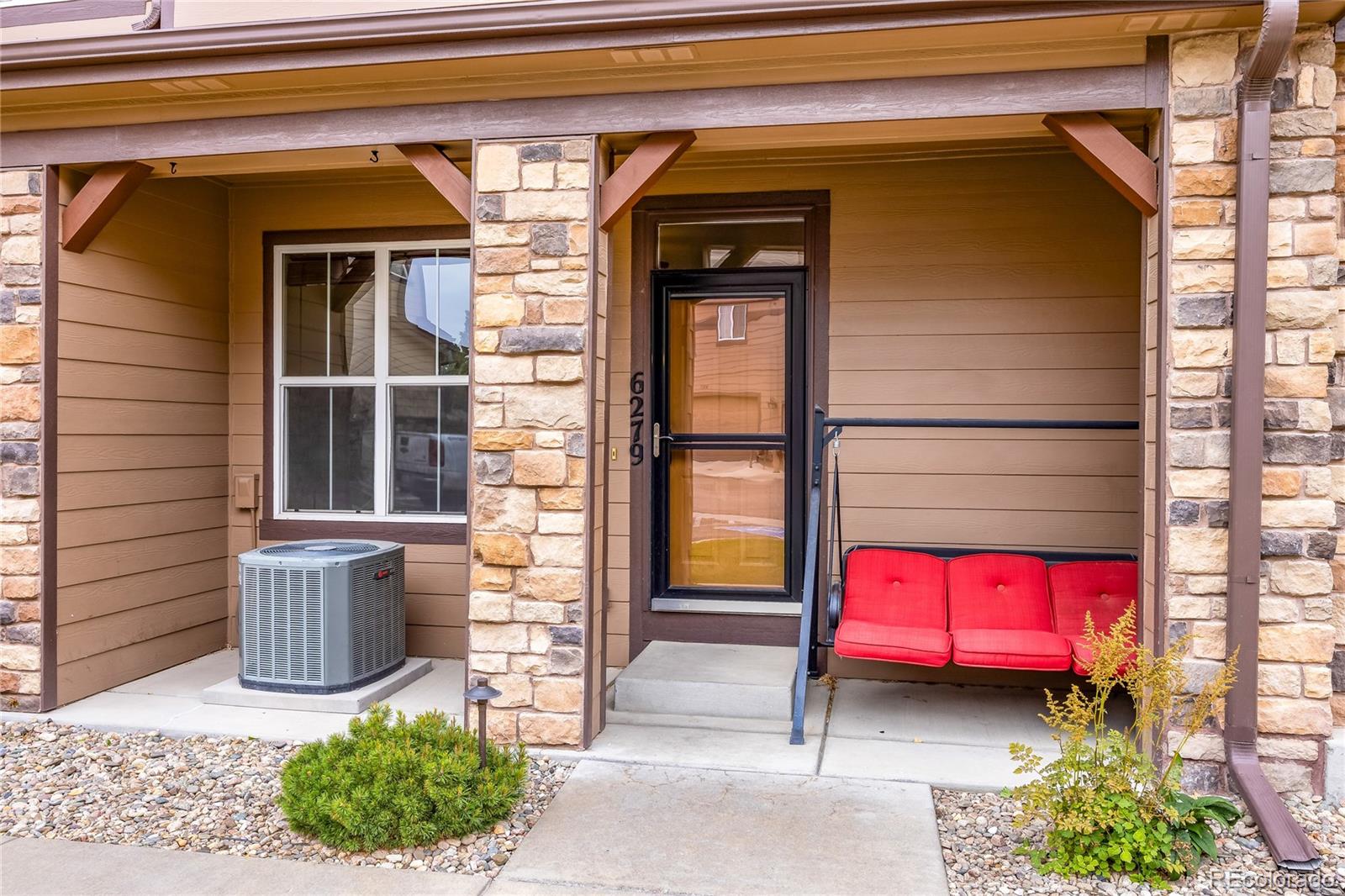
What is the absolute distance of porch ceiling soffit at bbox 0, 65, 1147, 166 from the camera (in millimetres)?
3188

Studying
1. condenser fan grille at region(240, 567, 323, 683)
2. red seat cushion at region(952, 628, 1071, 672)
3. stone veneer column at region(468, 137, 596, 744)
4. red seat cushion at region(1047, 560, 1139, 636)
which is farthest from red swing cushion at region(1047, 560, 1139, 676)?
condenser fan grille at region(240, 567, 323, 683)

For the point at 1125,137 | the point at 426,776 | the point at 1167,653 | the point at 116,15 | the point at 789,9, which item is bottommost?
the point at 426,776

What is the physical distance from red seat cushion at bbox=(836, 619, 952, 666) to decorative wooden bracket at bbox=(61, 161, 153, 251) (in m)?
3.49

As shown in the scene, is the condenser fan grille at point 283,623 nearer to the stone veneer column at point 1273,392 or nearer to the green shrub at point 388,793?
the green shrub at point 388,793

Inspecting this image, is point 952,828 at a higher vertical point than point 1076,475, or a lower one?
lower

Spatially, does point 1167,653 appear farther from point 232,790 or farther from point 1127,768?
point 232,790

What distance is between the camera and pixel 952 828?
115 inches

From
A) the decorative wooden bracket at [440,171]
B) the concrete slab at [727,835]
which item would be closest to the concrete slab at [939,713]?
the concrete slab at [727,835]

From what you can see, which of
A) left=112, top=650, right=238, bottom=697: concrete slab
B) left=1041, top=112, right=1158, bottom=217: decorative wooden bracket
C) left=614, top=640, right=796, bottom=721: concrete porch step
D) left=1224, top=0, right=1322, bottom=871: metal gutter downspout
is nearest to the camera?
left=1224, top=0, right=1322, bottom=871: metal gutter downspout

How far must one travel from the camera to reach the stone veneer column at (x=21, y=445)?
390 centimetres

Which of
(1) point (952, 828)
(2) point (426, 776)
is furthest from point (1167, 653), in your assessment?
(2) point (426, 776)

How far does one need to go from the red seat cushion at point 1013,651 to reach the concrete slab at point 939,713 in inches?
11.4

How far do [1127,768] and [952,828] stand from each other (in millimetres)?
557

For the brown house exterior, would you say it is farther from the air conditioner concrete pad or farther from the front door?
the air conditioner concrete pad
